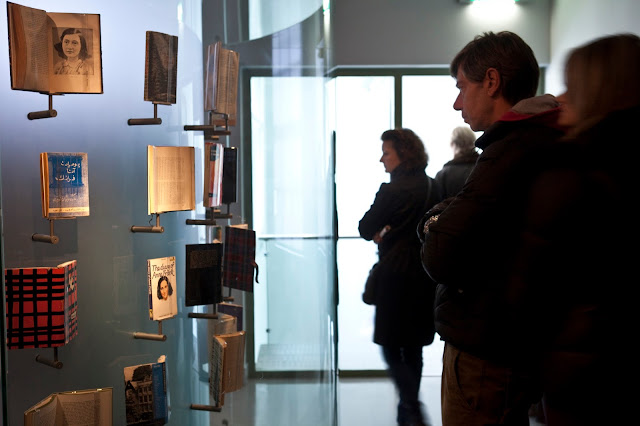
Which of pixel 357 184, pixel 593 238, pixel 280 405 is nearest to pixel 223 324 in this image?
pixel 280 405

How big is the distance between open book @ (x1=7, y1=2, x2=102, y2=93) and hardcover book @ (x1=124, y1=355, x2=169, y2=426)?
30.9 inches

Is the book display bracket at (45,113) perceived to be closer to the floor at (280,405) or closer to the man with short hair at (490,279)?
the man with short hair at (490,279)

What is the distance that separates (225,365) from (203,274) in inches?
12.0

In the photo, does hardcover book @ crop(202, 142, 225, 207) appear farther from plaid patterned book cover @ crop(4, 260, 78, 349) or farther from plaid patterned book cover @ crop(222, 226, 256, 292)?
plaid patterned book cover @ crop(4, 260, 78, 349)

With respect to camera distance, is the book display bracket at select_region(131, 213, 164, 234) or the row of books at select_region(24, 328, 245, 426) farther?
the book display bracket at select_region(131, 213, 164, 234)

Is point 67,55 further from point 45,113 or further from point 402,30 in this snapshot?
point 402,30

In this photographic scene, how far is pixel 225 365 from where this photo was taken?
2.04m

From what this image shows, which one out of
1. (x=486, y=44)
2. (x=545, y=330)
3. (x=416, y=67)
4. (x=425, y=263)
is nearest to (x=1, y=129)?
(x=425, y=263)

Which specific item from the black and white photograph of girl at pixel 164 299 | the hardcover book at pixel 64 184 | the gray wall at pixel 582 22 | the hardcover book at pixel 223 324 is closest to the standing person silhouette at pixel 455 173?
the gray wall at pixel 582 22

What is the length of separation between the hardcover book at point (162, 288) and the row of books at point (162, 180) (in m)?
Answer: 0.16

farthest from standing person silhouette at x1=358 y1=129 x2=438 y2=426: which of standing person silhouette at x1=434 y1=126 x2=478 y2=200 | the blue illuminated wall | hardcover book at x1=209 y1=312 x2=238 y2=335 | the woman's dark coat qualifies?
the blue illuminated wall

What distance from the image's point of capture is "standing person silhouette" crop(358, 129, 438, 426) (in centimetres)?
295

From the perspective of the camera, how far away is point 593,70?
108 centimetres

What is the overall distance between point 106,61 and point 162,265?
1.93 feet
